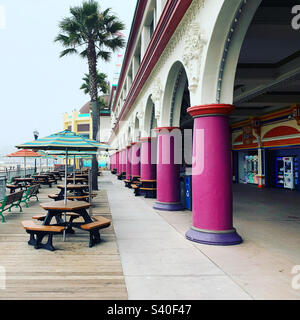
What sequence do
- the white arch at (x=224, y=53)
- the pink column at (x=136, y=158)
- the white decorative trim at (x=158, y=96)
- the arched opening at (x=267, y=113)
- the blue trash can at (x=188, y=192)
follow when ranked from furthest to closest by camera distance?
the pink column at (x=136, y=158) → the white decorative trim at (x=158, y=96) → the blue trash can at (x=188, y=192) → the arched opening at (x=267, y=113) → the white arch at (x=224, y=53)

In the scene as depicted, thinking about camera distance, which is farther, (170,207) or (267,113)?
(267,113)

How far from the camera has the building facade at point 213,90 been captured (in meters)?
6.54

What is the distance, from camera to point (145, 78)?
555 inches

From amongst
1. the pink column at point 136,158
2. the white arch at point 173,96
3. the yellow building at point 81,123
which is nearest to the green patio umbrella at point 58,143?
the white arch at point 173,96

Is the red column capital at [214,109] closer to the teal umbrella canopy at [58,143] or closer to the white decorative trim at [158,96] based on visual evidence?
the teal umbrella canopy at [58,143]

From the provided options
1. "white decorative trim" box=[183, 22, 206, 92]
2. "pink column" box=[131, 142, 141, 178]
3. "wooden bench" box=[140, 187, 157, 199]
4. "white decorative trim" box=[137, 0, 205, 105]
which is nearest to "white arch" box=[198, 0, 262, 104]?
"white decorative trim" box=[183, 22, 206, 92]

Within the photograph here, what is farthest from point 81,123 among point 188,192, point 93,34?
point 188,192

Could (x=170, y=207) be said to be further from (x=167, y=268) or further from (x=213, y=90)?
(x=167, y=268)

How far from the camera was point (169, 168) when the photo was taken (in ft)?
36.0

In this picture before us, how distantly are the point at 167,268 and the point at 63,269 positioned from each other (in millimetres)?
1809

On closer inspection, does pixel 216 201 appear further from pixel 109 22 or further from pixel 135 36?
pixel 109 22

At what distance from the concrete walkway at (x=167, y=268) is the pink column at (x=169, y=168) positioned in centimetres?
248

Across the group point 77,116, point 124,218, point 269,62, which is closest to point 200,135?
Result: point 124,218

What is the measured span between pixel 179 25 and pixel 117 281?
7.32 meters
